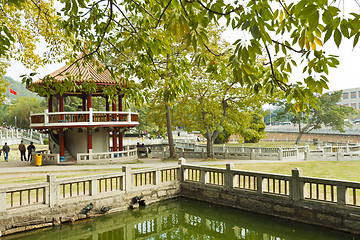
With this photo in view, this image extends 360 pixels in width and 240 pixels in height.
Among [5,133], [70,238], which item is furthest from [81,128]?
[5,133]

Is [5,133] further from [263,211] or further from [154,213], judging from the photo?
[263,211]

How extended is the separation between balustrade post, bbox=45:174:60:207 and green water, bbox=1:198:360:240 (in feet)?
2.99

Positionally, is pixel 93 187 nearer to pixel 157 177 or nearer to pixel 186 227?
pixel 157 177

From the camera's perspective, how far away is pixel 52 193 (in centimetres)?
1052

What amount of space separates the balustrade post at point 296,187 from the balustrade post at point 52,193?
8.39 m

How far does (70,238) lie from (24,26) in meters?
13.1

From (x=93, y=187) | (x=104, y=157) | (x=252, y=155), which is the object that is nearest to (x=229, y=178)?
(x=93, y=187)

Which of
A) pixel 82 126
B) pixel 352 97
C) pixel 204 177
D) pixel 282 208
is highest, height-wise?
pixel 352 97

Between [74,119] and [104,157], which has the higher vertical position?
[74,119]

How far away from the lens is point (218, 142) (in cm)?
4784

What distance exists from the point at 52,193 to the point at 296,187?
861 cm

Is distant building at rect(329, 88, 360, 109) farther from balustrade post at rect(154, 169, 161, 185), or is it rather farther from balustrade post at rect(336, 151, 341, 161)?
balustrade post at rect(154, 169, 161, 185)

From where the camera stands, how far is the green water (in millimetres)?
9680

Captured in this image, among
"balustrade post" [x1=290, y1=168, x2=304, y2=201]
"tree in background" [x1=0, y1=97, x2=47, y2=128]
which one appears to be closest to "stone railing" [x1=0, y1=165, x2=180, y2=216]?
"balustrade post" [x1=290, y1=168, x2=304, y2=201]
